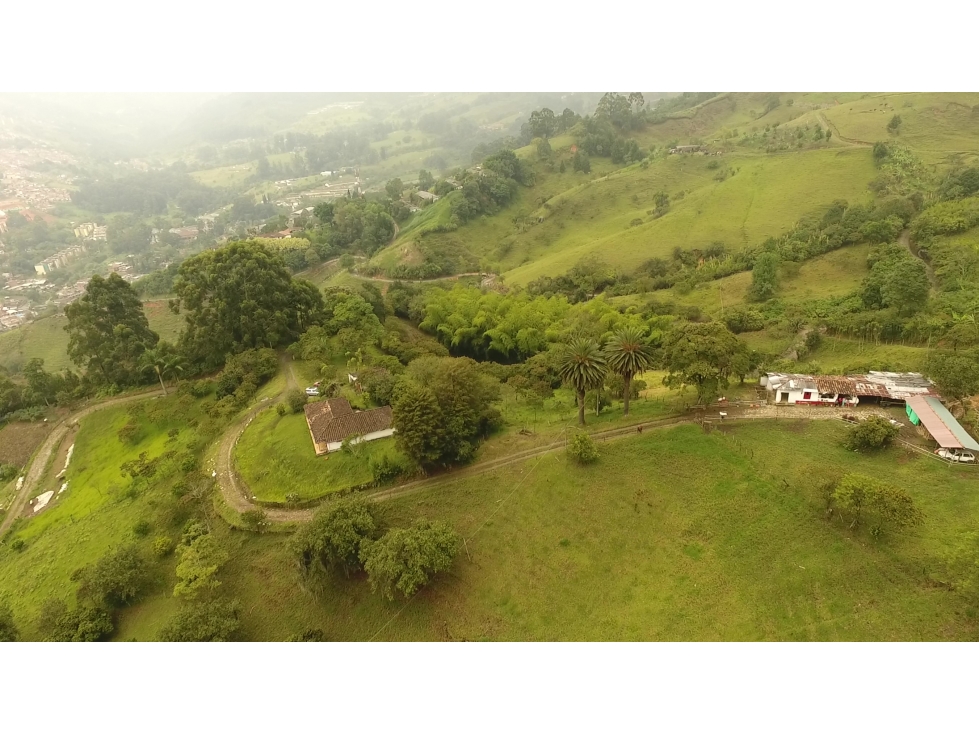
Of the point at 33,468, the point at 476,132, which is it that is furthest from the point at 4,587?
the point at 476,132

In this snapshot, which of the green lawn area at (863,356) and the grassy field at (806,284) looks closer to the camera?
the green lawn area at (863,356)

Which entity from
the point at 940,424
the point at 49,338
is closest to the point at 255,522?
the point at 940,424

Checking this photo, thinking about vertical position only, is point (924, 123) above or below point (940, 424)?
above

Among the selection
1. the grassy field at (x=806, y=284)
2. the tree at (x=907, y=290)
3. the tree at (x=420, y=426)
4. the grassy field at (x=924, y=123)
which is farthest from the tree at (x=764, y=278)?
the tree at (x=420, y=426)

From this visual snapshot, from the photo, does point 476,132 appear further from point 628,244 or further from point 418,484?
point 418,484

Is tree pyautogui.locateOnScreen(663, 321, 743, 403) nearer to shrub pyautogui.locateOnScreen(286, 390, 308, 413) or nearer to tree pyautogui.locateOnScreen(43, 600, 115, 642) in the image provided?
shrub pyautogui.locateOnScreen(286, 390, 308, 413)

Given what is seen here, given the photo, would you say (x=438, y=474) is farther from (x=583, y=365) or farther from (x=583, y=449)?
(x=583, y=365)

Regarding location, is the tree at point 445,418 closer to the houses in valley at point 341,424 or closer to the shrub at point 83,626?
the houses in valley at point 341,424
